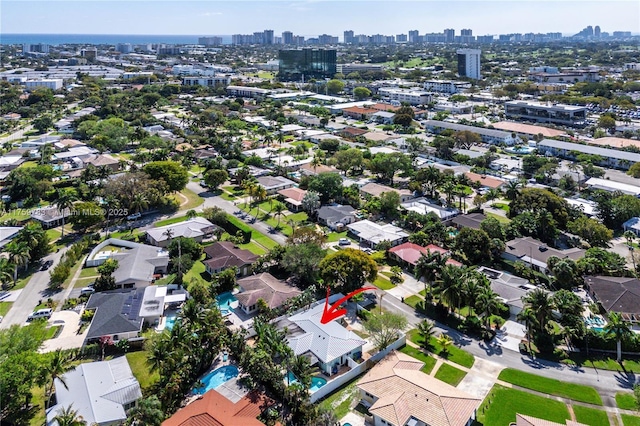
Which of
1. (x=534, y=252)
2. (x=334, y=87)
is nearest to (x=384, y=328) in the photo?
(x=534, y=252)

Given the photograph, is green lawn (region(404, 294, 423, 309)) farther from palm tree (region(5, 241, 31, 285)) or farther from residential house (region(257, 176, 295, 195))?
palm tree (region(5, 241, 31, 285))

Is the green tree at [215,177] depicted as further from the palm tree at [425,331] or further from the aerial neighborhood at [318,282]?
the palm tree at [425,331]

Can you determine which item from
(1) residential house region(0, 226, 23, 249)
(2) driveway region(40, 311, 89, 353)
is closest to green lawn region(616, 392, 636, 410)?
(2) driveway region(40, 311, 89, 353)

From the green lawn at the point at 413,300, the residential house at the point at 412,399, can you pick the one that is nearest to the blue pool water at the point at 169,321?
the residential house at the point at 412,399

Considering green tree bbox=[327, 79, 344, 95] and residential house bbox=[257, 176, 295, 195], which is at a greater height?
green tree bbox=[327, 79, 344, 95]

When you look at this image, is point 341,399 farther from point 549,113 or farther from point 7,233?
point 549,113

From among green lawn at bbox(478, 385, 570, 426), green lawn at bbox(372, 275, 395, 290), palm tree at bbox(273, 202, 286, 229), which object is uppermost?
palm tree at bbox(273, 202, 286, 229)
